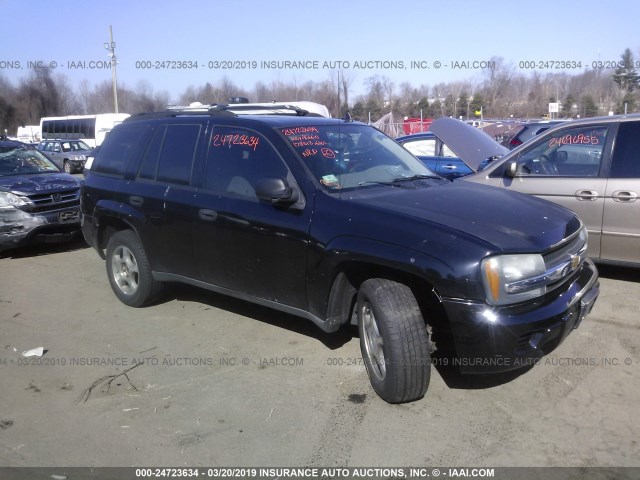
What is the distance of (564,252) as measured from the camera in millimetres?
3730

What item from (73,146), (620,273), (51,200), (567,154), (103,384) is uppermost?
(567,154)

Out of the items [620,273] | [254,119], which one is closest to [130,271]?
[254,119]

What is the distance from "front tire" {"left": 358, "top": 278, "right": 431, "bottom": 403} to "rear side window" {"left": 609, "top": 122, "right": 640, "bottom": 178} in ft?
10.9

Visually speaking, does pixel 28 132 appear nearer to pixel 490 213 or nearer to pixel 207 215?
pixel 207 215

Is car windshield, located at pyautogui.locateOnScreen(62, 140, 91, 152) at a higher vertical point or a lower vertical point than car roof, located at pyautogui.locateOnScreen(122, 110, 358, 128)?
lower

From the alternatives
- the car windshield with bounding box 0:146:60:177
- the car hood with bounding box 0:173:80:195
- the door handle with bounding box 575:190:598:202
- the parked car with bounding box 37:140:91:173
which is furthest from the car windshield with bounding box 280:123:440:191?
the parked car with bounding box 37:140:91:173

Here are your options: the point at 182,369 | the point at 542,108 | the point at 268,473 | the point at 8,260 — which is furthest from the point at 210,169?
the point at 542,108

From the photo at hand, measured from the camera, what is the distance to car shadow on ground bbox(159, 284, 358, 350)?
16.0 ft

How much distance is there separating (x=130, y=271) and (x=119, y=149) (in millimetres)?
1248

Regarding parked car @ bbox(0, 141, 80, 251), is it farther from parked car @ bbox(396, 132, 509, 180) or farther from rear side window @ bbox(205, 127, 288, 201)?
parked car @ bbox(396, 132, 509, 180)

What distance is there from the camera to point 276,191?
402 cm

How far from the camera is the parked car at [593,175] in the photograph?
18.4 ft

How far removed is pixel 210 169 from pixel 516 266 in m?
2.62

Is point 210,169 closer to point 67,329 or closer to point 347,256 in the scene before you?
point 347,256
